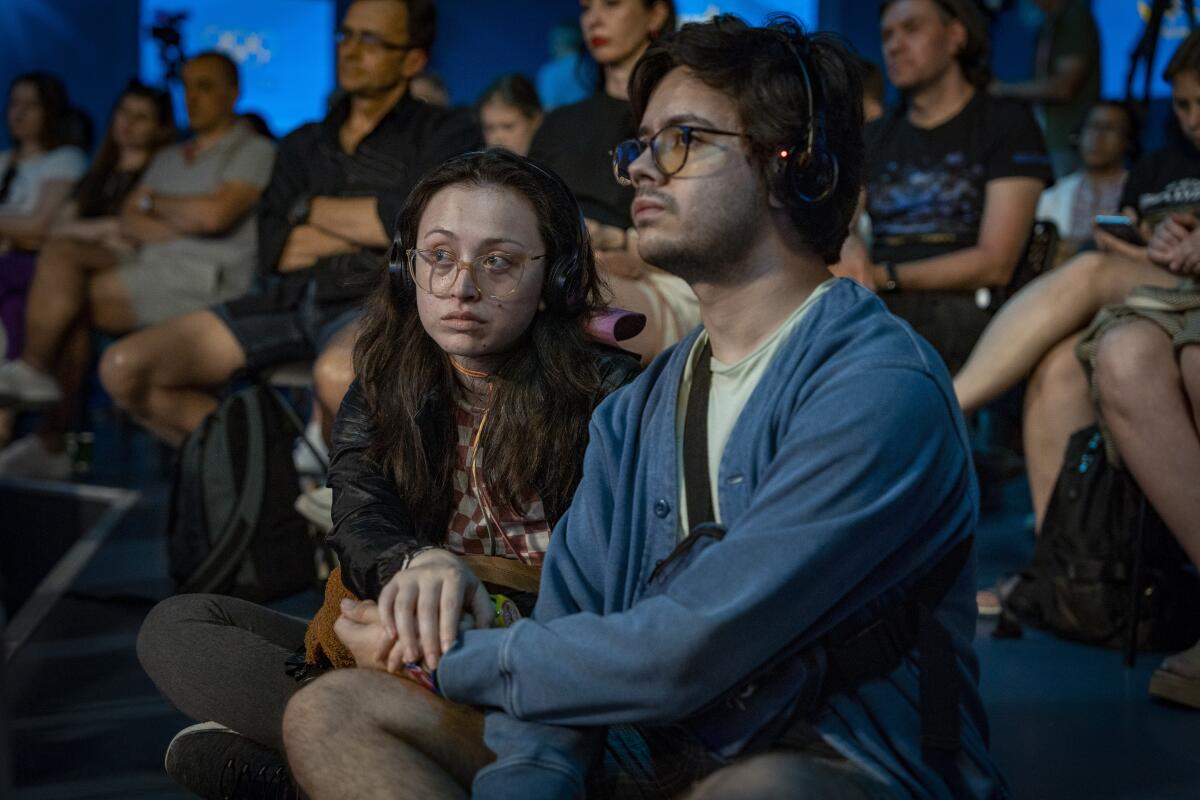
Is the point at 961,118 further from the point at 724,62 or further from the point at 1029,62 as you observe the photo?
the point at 1029,62

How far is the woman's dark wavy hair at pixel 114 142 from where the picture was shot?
627cm

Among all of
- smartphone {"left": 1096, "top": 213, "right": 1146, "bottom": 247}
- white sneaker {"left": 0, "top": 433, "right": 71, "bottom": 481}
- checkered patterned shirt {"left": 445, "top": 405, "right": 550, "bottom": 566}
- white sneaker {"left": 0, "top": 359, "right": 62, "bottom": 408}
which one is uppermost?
smartphone {"left": 1096, "top": 213, "right": 1146, "bottom": 247}

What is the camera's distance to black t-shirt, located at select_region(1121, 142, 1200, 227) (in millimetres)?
3414

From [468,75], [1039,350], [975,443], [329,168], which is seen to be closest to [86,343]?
[329,168]

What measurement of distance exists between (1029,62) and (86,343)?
5.98 metres

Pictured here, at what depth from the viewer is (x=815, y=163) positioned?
1.54 m

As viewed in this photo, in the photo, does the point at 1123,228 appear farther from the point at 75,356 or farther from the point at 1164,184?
the point at 75,356

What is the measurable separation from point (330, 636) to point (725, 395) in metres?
0.66

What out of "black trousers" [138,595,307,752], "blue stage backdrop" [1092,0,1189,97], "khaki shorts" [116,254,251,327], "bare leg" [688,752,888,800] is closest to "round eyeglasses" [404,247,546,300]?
"black trousers" [138,595,307,752]

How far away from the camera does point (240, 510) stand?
11.2 ft

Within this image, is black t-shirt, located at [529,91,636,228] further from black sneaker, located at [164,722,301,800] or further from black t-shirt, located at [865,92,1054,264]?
black sneaker, located at [164,722,301,800]

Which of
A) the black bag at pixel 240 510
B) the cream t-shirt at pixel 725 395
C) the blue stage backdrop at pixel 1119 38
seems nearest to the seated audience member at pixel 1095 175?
the blue stage backdrop at pixel 1119 38

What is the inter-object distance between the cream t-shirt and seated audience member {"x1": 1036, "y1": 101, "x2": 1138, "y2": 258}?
470 cm

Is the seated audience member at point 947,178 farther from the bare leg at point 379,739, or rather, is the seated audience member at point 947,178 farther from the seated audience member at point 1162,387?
the bare leg at point 379,739
